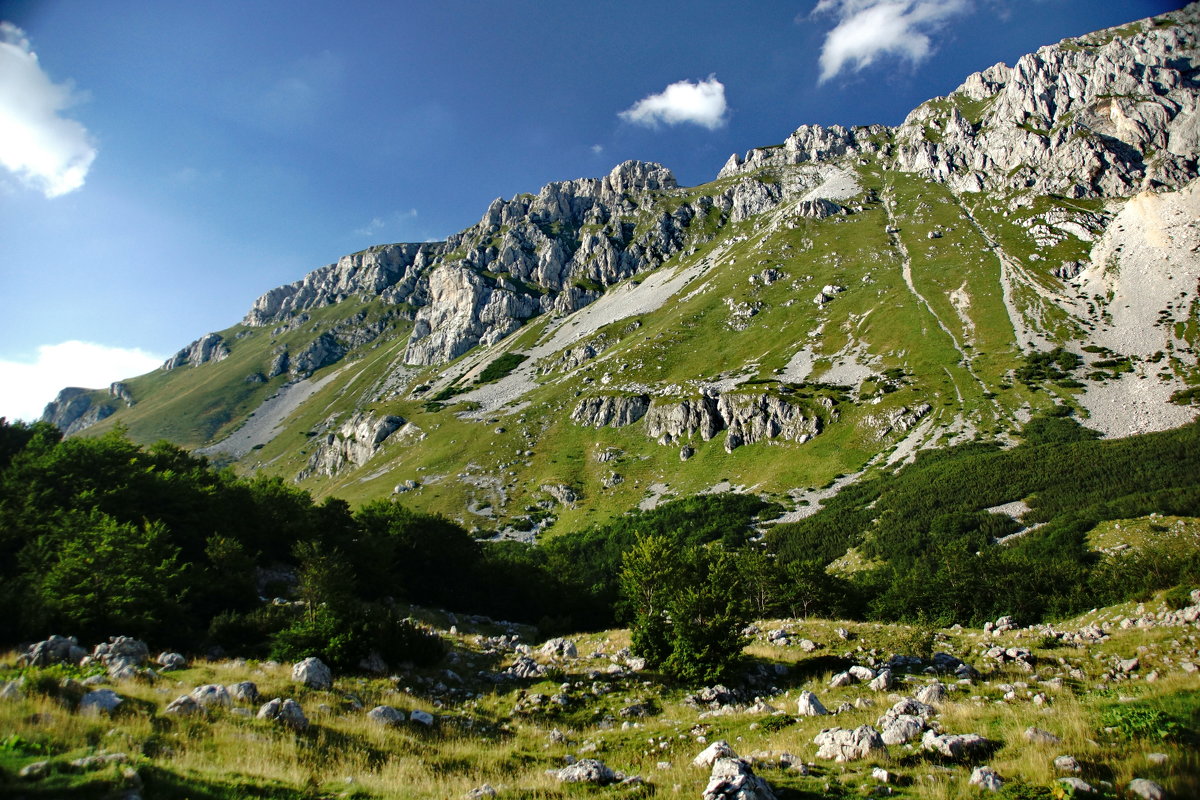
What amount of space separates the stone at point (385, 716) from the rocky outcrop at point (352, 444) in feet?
588

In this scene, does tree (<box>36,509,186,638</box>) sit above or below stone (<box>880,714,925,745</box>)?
above

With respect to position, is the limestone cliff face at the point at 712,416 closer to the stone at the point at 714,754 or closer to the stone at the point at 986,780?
the stone at the point at 714,754

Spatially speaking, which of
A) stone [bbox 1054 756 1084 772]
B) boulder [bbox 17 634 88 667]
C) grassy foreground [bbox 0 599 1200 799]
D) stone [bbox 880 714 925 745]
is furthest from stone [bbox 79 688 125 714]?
stone [bbox 1054 756 1084 772]

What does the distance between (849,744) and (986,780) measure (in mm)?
3406

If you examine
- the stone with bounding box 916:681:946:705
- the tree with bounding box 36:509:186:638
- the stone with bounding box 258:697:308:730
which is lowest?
the stone with bounding box 916:681:946:705

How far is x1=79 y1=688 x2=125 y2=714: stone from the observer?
34.1 ft

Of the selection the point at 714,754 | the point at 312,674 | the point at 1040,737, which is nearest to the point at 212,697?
the point at 312,674

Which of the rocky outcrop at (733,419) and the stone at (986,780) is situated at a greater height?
the rocky outcrop at (733,419)

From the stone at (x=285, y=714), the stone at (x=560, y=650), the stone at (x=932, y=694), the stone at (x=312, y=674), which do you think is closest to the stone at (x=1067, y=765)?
the stone at (x=932, y=694)

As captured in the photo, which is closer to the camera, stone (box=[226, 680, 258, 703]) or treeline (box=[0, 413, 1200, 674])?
stone (box=[226, 680, 258, 703])

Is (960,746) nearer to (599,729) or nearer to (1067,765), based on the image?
(1067,765)

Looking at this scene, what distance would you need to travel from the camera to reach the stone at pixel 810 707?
1573cm

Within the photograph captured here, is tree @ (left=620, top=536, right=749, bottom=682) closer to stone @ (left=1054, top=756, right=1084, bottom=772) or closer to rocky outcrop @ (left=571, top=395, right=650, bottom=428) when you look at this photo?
stone @ (left=1054, top=756, right=1084, bottom=772)

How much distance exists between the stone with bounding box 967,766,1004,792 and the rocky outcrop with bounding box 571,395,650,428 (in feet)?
477
